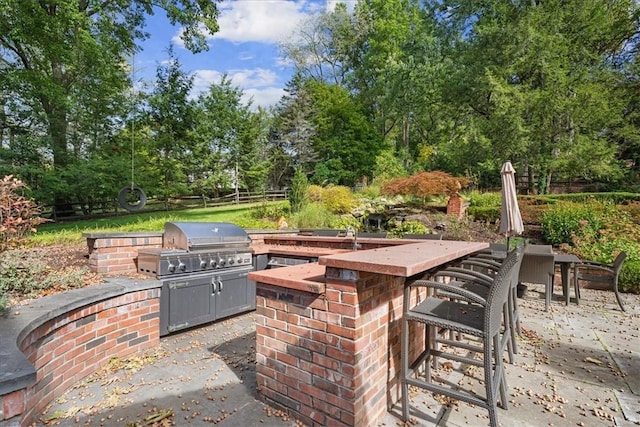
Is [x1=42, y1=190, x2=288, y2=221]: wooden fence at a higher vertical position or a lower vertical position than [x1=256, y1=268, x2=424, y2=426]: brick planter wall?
higher

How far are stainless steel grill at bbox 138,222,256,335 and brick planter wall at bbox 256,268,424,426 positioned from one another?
1.59 metres

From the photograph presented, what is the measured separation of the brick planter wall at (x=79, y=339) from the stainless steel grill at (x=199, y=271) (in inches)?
8.2

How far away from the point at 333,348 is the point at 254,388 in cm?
99

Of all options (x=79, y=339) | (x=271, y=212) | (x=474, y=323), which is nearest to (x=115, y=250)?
(x=79, y=339)

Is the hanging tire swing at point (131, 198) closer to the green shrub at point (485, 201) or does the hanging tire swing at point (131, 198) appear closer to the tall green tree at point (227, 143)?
the green shrub at point (485, 201)

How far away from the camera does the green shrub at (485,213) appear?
30.2ft

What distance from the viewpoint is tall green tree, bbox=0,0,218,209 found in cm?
935

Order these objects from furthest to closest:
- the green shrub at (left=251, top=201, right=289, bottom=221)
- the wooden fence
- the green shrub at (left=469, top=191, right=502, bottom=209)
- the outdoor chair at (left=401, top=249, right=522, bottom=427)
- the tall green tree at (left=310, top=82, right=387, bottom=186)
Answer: the tall green tree at (left=310, top=82, right=387, bottom=186)
the wooden fence
the green shrub at (left=469, top=191, right=502, bottom=209)
the green shrub at (left=251, top=201, right=289, bottom=221)
the outdoor chair at (left=401, top=249, right=522, bottom=427)

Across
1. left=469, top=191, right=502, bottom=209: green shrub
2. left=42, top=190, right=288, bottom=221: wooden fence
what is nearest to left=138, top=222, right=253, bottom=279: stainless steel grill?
left=469, top=191, right=502, bottom=209: green shrub

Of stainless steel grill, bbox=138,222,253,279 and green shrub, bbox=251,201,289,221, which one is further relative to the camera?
green shrub, bbox=251,201,289,221

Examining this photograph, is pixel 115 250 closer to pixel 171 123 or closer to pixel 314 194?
pixel 314 194

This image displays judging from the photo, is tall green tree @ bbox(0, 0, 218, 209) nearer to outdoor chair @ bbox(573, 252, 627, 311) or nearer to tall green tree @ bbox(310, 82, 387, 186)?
tall green tree @ bbox(310, 82, 387, 186)

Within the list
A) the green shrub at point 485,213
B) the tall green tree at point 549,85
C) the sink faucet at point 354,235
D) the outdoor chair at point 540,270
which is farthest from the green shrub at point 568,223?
the sink faucet at point 354,235

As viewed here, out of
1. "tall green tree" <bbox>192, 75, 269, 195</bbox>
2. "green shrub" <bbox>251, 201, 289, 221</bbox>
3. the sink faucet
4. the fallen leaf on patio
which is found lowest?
the fallen leaf on patio
